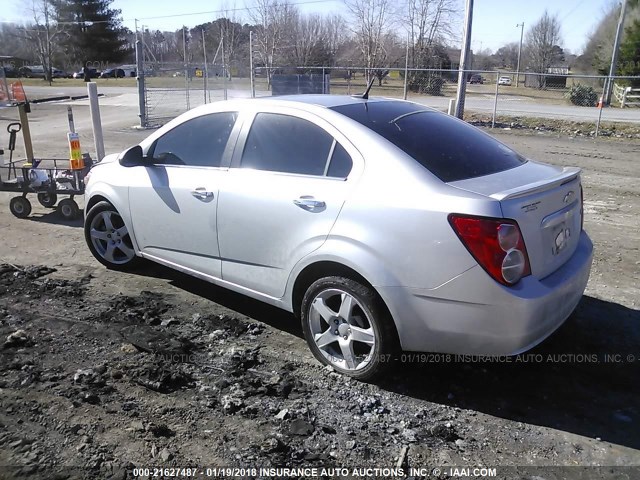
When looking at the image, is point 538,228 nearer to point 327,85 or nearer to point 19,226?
point 19,226

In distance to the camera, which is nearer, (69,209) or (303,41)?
(69,209)

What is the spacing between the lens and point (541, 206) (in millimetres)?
3154

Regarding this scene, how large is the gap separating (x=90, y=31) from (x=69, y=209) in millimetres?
69573

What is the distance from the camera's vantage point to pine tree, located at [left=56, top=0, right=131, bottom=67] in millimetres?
66562

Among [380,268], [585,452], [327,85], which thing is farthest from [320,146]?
[327,85]

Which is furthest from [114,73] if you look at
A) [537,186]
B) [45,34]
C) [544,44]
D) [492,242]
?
[492,242]

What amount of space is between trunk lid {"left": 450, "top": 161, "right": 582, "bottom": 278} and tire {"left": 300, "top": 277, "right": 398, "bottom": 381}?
2.84 feet

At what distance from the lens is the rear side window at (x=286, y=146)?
367cm

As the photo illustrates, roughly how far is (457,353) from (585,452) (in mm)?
811

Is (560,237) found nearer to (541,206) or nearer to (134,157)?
(541,206)

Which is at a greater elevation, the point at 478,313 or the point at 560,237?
the point at 560,237

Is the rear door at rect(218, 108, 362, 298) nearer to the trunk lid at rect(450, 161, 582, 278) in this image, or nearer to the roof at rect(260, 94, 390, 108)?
the roof at rect(260, 94, 390, 108)

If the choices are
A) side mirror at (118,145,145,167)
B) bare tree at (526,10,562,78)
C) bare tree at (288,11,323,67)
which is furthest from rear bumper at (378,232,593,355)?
bare tree at (526,10,562,78)

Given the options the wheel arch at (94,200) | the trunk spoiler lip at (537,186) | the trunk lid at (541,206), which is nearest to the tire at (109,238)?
the wheel arch at (94,200)
